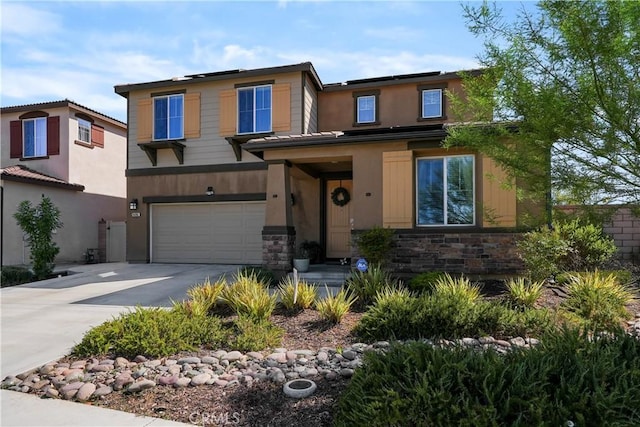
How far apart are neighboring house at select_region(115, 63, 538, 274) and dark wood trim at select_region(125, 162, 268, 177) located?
35 millimetres

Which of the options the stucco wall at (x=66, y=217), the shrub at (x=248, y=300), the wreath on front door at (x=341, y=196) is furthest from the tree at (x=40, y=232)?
the wreath on front door at (x=341, y=196)

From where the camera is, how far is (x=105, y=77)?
13.7 meters

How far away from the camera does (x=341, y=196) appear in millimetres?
12578

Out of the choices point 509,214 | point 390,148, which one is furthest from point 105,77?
point 509,214

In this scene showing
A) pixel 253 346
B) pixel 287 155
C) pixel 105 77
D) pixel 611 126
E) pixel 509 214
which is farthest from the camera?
pixel 105 77

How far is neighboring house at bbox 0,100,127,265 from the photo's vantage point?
15.2m

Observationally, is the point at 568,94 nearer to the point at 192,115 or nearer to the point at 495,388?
the point at 495,388

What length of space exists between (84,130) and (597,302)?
17695 millimetres

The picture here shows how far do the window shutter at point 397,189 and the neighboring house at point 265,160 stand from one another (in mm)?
33

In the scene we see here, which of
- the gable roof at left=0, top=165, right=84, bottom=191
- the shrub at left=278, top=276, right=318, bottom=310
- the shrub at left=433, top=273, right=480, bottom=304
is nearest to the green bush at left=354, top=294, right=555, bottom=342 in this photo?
the shrub at left=433, top=273, right=480, bottom=304

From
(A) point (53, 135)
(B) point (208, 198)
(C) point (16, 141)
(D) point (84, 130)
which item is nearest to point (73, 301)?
(B) point (208, 198)

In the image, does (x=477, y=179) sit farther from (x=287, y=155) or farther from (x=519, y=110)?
(x=519, y=110)

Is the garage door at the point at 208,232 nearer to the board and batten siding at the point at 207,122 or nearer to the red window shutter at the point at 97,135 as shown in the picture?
the board and batten siding at the point at 207,122

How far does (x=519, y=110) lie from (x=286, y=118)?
9.39 metres
